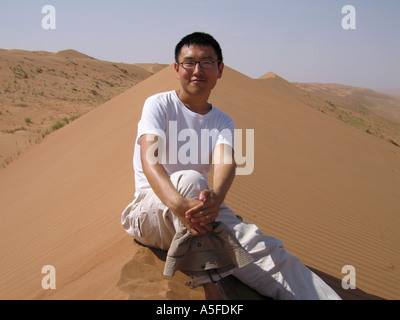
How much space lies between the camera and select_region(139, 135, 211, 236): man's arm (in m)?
2.12

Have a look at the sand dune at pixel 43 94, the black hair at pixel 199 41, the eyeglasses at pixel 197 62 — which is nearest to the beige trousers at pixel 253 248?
the eyeglasses at pixel 197 62

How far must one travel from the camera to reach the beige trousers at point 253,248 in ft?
7.46

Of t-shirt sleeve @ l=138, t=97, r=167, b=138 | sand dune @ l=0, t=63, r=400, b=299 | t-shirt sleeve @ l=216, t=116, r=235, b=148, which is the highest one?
t-shirt sleeve @ l=138, t=97, r=167, b=138

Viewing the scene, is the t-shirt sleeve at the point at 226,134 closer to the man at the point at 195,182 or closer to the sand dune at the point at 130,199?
the man at the point at 195,182

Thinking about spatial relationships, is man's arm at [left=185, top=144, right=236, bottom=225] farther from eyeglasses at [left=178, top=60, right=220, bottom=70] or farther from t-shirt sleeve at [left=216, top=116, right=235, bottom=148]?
eyeglasses at [left=178, top=60, right=220, bottom=70]

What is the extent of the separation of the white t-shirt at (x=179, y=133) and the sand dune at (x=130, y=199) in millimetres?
731

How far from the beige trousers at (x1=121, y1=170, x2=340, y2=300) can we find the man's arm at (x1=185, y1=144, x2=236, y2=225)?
100mm

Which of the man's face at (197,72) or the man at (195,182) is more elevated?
the man's face at (197,72)

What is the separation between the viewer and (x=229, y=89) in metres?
12.1

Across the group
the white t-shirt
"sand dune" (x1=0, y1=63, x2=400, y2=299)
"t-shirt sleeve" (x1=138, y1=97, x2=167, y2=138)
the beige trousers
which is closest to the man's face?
the white t-shirt

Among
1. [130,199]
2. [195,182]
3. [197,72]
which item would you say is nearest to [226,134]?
[197,72]

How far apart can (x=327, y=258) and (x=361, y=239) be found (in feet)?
3.02

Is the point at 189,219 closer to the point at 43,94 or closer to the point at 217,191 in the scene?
the point at 217,191

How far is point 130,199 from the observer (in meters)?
4.20
